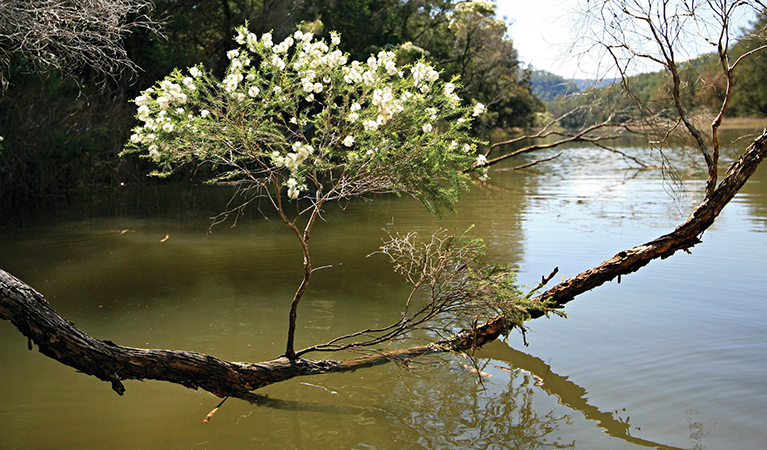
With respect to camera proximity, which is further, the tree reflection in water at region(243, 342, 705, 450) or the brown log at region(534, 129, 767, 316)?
the brown log at region(534, 129, 767, 316)

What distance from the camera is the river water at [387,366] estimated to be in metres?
4.33

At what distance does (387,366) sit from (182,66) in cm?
1841

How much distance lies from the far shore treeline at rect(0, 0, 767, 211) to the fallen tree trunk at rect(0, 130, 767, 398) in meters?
0.95

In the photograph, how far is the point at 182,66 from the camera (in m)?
21.2

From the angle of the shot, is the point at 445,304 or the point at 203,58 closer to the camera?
the point at 445,304

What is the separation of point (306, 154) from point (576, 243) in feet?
22.1

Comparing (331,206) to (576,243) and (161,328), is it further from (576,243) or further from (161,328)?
(161,328)

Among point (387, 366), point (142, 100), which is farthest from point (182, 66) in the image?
point (387, 366)

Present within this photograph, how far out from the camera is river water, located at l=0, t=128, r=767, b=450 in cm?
433

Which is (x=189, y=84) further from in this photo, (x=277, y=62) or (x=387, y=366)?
(x=387, y=366)

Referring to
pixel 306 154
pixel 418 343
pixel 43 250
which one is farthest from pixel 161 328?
pixel 43 250

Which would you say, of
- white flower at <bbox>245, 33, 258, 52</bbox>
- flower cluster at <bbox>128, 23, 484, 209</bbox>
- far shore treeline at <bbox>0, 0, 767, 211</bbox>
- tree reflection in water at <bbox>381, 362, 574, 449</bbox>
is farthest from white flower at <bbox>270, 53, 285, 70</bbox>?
tree reflection in water at <bbox>381, 362, 574, 449</bbox>

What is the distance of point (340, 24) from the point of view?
30.4m

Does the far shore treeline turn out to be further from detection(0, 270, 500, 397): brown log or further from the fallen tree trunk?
detection(0, 270, 500, 397): brown log
